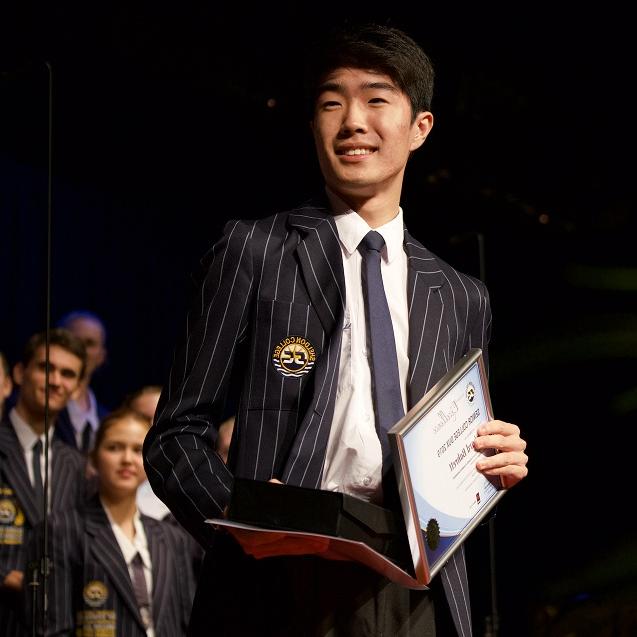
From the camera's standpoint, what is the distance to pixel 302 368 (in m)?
1.31

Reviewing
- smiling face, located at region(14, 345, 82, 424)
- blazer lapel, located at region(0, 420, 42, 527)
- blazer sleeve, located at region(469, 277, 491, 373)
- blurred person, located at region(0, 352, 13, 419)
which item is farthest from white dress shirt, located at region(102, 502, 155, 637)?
blazer sleeve, located at region(469, 277, 491, 373)

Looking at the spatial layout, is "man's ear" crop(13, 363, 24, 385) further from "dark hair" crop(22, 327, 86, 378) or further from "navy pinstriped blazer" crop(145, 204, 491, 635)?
"navy pinstriped blazer" crop(145, 204, 491, 635)

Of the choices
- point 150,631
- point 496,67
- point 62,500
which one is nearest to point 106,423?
point 62,500

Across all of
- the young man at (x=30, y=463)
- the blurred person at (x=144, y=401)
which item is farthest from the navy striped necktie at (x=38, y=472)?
the blurred person at (x=144, y=401)

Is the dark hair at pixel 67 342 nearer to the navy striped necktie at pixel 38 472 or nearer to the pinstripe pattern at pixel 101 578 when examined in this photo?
the navy striped necktie at pixel 38 472

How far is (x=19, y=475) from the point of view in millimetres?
3176

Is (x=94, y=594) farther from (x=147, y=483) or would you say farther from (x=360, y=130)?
(x=360, y=130)

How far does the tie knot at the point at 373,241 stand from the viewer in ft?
4.65

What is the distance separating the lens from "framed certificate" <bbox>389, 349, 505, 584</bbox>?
46.0 inches

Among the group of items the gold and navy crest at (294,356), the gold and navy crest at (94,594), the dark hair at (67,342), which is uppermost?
the dark hair at (67,342)

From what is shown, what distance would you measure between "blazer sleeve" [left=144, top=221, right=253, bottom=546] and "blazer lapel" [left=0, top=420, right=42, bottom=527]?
1929mm

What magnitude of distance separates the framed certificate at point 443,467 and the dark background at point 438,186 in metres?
2.66

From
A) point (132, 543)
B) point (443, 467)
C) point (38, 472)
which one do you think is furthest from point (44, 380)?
point (443, 467)

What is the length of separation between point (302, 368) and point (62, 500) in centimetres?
220
